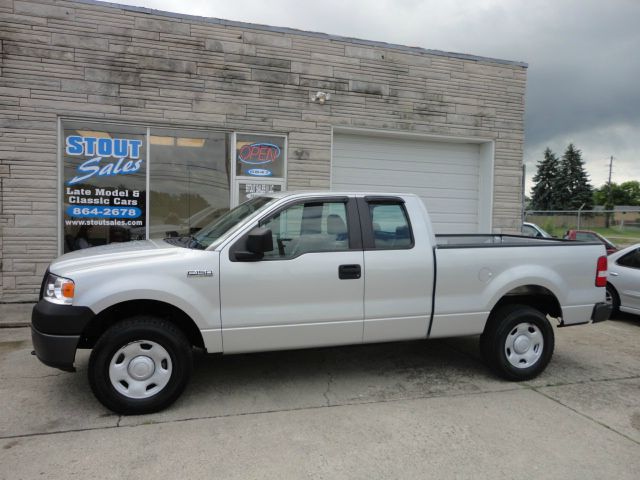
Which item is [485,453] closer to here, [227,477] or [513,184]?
[227,477]

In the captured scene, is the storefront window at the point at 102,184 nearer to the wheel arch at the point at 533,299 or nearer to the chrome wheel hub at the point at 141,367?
the chrome wheel hub at the point at 141,367

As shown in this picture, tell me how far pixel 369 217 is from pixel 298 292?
1041 millimetres

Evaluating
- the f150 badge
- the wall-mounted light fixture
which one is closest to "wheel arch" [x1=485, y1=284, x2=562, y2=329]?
the f150 badge

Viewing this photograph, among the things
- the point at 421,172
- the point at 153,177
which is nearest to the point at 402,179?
the point at 421,172

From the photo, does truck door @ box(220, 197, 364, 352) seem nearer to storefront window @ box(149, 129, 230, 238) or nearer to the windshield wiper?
the windshield wiper

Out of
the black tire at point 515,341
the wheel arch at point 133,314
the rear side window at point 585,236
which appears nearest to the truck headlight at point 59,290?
the wheel arch at point 133,314

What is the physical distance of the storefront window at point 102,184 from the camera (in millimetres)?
8305

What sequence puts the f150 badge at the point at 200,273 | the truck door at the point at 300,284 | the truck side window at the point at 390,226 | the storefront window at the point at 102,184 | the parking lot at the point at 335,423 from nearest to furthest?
1. the parking lot at the point at 335,423
2. the f150 badge at the point at 200,273
3. the truck door at the point at 300,284
4. the truck side window at the point at 390,226
5. the storefront window at the point at 102,184

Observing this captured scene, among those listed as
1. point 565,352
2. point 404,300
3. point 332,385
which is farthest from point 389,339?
point 565,352

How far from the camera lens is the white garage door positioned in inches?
396

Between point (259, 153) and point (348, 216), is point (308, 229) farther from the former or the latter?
point (259, 153)

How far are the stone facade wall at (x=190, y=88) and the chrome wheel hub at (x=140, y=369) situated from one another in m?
4.98

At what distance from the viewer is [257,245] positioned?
4.08 metres

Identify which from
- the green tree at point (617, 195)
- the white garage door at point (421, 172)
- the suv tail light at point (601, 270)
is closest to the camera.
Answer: the suv tail light at point (601, 270)
